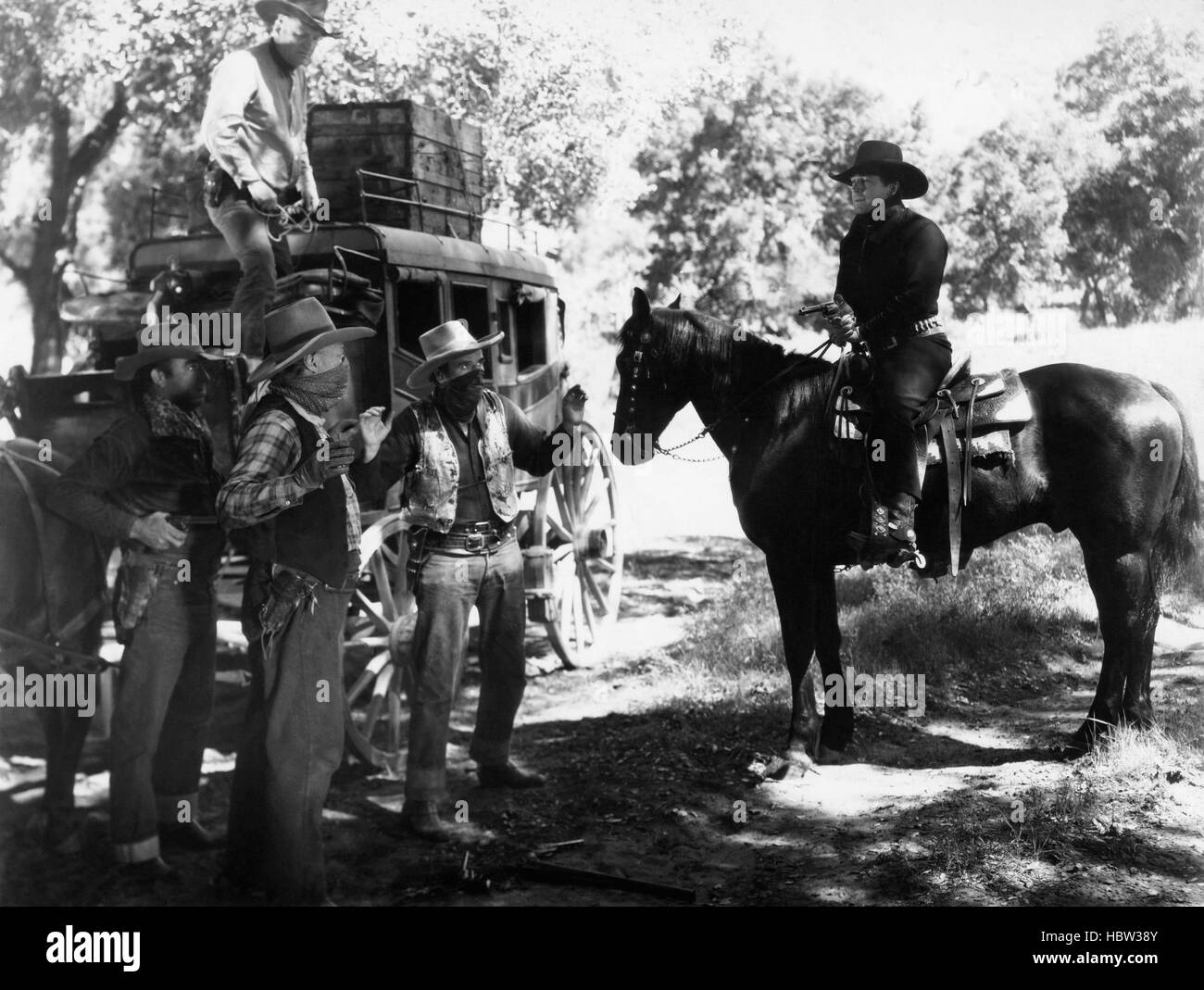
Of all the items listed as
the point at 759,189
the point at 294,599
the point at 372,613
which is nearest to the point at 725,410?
the point at 759,189

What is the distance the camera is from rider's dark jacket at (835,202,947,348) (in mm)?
5148

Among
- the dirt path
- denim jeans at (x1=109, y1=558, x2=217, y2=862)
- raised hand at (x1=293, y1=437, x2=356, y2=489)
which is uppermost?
raised hand at (x1=293, y1=437, x2=356, y2=489)

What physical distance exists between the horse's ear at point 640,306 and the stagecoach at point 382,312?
633 millimetres

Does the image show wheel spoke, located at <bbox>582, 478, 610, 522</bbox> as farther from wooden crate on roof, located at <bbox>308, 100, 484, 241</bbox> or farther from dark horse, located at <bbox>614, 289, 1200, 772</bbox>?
wooden crate on roof, located at <bbox>308, 100, 484, 241</bbox>

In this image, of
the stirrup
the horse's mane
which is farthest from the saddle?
the horse's mane

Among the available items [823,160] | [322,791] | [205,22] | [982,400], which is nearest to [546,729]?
[322,791]

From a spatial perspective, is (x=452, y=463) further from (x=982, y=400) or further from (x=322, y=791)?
(x=982, y=400)

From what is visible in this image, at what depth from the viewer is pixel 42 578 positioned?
4.45m

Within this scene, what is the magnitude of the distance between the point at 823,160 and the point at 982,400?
1300 millimetres

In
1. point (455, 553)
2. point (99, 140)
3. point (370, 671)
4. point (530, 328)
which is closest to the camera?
point (455, 553)

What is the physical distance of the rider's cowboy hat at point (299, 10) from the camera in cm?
469

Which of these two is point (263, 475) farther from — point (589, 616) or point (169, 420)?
point (589, 616)

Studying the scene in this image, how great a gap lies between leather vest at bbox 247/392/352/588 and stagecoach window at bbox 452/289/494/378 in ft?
4.49

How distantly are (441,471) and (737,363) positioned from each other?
5.23 ft
